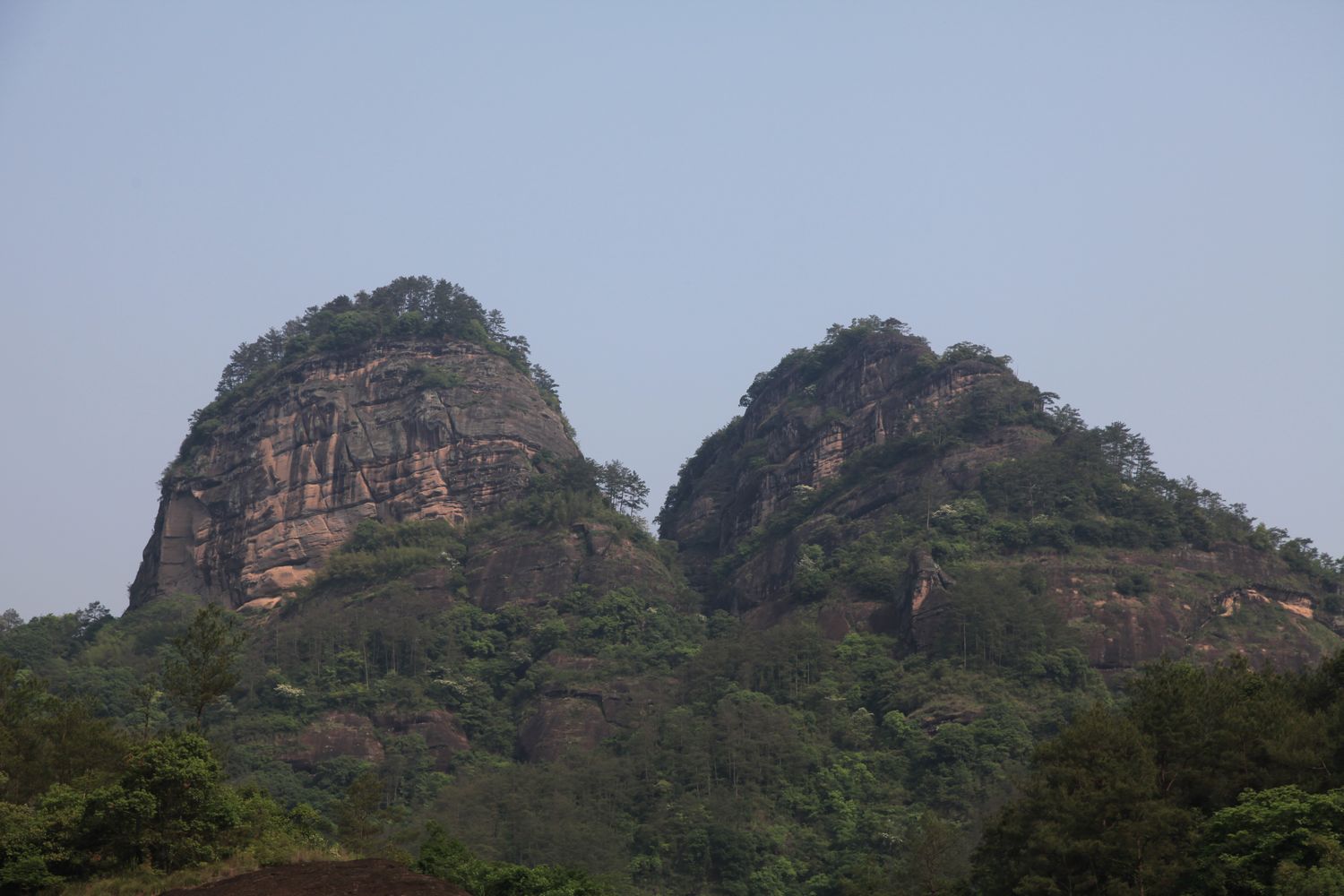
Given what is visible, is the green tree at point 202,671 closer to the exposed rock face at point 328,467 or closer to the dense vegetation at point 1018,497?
the dense vegetation at point 1018,497

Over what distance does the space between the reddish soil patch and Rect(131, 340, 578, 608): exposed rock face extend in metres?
74.9

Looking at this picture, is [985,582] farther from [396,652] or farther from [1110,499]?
[396,652]

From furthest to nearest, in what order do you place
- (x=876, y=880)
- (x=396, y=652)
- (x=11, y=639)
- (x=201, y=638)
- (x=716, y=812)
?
(x=11, y=639)
(x=396, y=652)
(x=716, y=812)
(x=876, y=880)
(x=201, y=638)

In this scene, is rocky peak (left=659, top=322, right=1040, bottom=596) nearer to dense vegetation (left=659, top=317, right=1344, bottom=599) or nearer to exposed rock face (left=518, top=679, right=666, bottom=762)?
dense vegetation (left=659, top=317, right=1344, bottom=599)

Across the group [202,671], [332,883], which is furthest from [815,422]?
[332,883]

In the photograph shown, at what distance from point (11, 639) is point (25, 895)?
2824 inches

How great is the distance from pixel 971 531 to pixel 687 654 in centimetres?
2055

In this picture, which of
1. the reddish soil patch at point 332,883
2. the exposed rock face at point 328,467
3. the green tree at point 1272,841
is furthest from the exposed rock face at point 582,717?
the green tree at point 1272,841

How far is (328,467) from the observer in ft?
385

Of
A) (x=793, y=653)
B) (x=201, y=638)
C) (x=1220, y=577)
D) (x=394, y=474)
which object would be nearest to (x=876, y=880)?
(x=201, y=638)

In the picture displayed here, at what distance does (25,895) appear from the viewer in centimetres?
3869

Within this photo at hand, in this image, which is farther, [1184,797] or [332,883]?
[1184,797]

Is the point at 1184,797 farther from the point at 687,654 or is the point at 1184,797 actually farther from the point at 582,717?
the point at 687,654

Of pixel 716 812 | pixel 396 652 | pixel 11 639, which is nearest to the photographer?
Answer: pixel 716 812
